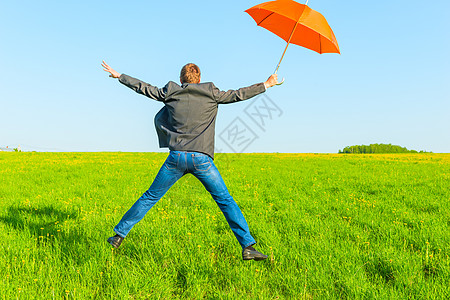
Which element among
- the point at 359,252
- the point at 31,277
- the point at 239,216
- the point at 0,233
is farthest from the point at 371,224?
the point at 0,233

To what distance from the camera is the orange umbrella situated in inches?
208

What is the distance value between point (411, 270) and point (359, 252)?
80cm

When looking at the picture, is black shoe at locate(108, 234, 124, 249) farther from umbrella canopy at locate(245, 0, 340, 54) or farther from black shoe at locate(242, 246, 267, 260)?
umbrella canopy at locate(245, 0, 340, 54)

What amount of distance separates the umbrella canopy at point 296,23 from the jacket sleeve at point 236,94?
146 cm

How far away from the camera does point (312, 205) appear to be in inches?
333

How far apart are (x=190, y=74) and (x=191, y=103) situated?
42 centimetres

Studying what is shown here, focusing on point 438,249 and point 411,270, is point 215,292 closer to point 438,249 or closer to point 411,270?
point 411,270

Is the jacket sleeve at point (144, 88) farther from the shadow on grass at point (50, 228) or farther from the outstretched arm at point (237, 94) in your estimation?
the shadow on grass at point (50, 228)

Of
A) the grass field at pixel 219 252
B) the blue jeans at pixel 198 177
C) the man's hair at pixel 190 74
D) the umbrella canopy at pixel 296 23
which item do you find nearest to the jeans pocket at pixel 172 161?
the blue jeans at pixel 198 177

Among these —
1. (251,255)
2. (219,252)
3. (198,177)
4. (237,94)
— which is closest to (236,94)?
(237,94)

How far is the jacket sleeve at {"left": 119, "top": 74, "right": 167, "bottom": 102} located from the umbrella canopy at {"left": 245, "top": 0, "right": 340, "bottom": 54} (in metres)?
2.30

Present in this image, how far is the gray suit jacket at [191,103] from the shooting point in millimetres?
4051

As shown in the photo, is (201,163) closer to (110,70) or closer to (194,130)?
(194,130)

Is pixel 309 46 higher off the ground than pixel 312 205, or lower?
higher
